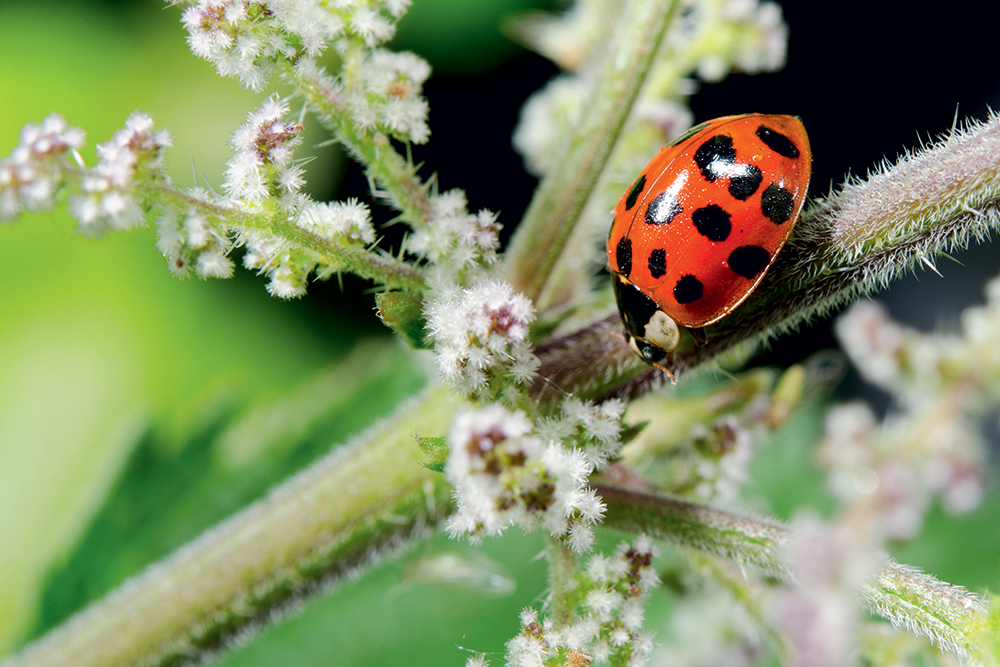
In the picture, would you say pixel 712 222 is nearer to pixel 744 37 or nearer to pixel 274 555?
pixel 744 37

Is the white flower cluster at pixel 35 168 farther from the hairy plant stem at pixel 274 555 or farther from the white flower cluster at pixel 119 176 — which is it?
the hairy plant stem at pixel 274 555

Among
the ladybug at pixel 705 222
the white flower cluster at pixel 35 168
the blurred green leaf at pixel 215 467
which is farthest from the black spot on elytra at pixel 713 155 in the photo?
the blurred green leaf at pixel 215 467

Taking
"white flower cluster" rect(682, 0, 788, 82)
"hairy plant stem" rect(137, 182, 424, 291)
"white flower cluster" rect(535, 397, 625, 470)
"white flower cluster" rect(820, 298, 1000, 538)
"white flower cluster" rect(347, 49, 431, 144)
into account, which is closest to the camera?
"hairy plant stem" rect(137, 182, 424, 291)

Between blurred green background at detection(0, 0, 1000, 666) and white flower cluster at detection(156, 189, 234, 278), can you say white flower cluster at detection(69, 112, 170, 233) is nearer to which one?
white flower cluster at detection(156, 189, 234, 278)

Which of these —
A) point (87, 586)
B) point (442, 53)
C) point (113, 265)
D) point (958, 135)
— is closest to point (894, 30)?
point (442, 53)

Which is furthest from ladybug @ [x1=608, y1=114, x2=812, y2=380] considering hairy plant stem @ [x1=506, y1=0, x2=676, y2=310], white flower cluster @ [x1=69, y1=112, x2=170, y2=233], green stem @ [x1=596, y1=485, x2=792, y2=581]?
white flower cluster @ [x1=69, y1=112, x2=170, y2=233]
